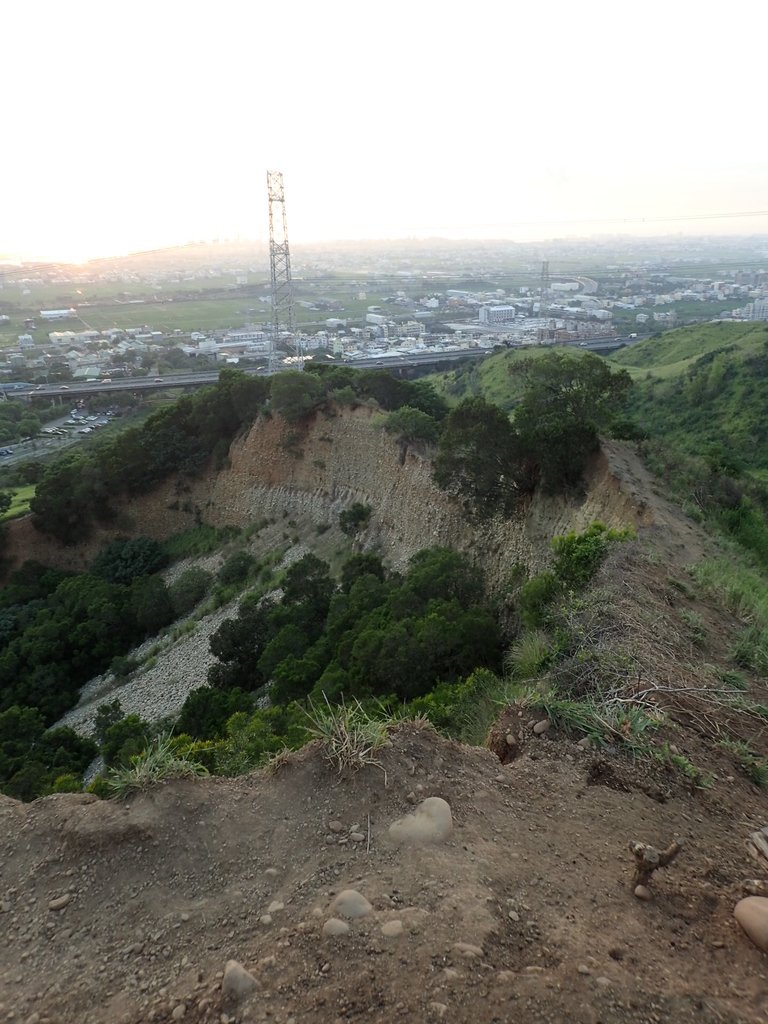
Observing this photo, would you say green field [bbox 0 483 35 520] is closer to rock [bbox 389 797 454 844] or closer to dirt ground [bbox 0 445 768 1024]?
dirt ground [bbox 0 445 768 1024]

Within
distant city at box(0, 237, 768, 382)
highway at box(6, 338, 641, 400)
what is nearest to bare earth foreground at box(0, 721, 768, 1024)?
distant city at box(0, 237, 768, 382)

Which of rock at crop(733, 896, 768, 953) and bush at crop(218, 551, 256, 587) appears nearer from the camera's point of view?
rock at crop(733, 896, 768, 953)

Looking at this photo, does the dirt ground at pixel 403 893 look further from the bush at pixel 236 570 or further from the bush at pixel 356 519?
the bush at pixel 236 570

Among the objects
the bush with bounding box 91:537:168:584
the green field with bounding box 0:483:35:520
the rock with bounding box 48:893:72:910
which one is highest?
the rock with bounding box 48:893:72:910

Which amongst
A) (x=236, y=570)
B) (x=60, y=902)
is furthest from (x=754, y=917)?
(x=236, y=570)

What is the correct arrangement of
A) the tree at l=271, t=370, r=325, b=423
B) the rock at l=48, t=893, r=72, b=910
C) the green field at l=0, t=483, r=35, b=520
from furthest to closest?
1. the green field at l=0, t=483, r=35, b=520
2. the tree at l=271, t=370, r=325, b=423
3. the rock at l=48, t=893, r=72, b=910

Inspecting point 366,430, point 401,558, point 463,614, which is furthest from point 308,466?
point 463,614
